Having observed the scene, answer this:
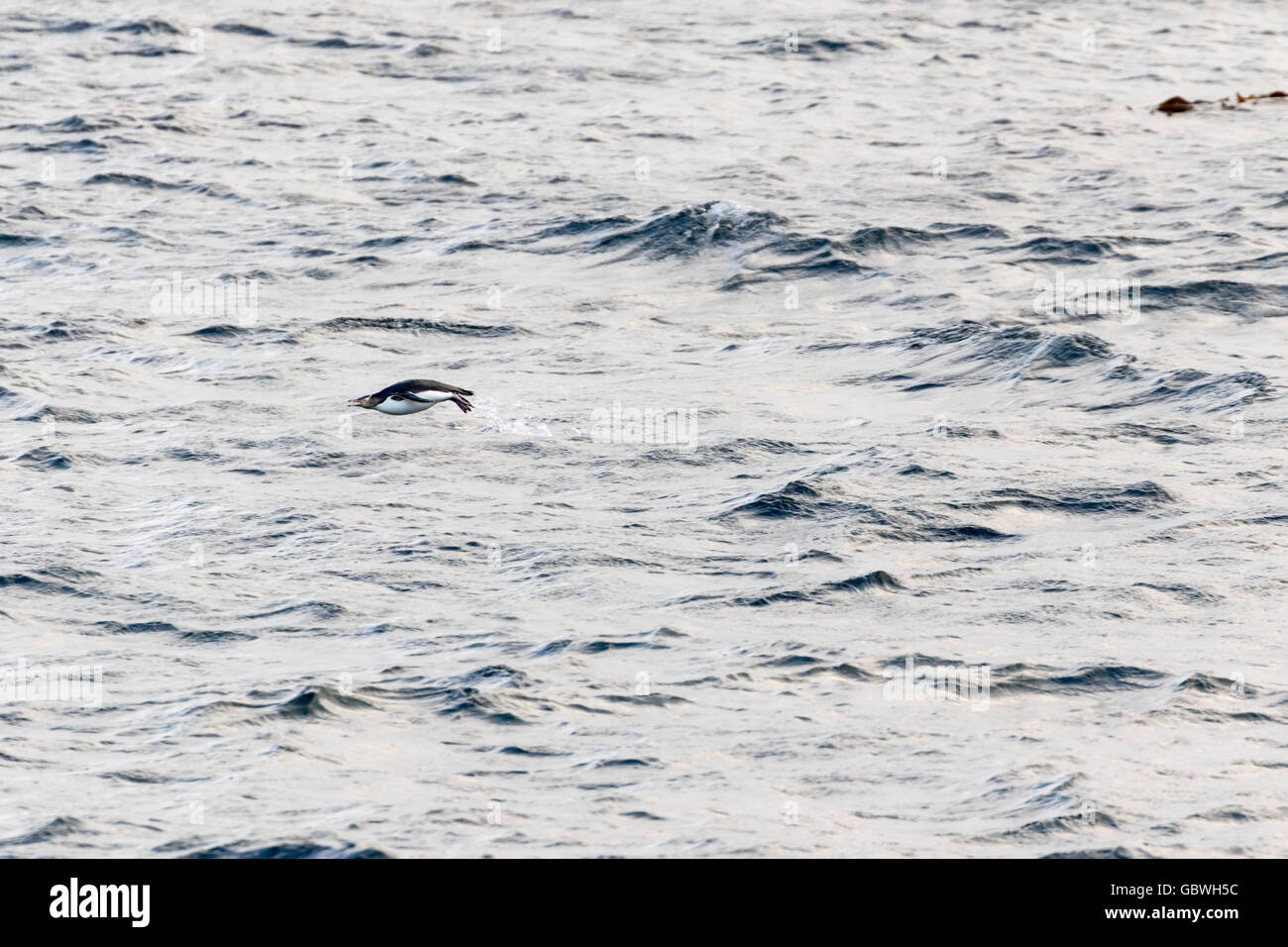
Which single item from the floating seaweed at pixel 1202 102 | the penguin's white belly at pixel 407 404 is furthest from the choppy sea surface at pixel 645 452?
the penguin's white belly at pixel 407 404

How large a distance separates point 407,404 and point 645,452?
229cm

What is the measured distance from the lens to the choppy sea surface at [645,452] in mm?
13039

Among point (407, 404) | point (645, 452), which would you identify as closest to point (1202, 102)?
point (645, 452)

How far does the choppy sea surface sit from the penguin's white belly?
0.45 metres

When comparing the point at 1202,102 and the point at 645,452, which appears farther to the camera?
the point at 1202,102

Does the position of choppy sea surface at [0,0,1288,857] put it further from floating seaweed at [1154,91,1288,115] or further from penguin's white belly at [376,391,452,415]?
penguin's white belly at [376,391,452,415]

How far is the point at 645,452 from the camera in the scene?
64.6 ft

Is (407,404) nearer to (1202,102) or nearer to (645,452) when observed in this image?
(645,452)

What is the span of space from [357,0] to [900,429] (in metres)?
24.3

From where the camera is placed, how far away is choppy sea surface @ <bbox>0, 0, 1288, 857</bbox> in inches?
513

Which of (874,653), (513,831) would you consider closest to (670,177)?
(874,653)

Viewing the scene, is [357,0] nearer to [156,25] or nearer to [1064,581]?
[156,25]

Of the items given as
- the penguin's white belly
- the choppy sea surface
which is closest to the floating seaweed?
the choppy sea surface
